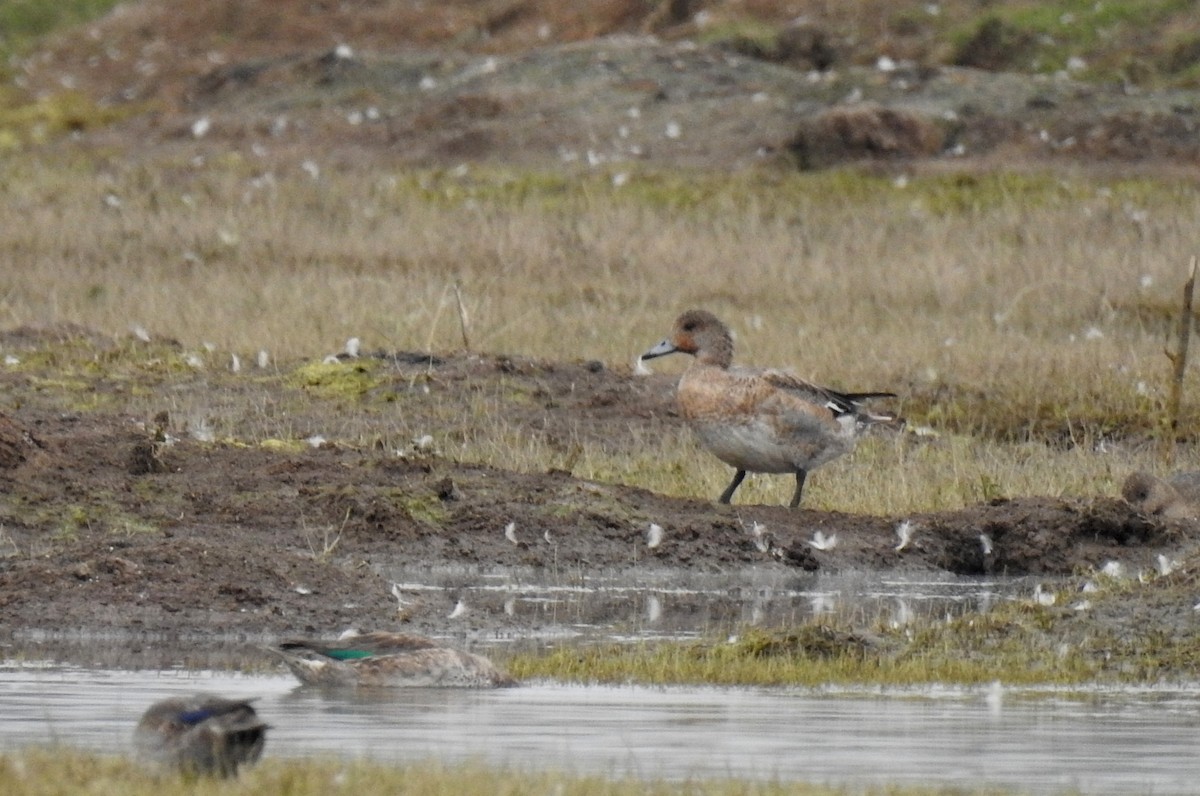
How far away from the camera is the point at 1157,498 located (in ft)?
43.2

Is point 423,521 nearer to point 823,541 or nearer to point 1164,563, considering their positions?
point 823,541

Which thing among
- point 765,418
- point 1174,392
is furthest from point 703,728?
point 1174,392

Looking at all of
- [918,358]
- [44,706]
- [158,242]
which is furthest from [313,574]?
[158,242]

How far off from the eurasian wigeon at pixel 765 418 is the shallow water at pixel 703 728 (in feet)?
13.0

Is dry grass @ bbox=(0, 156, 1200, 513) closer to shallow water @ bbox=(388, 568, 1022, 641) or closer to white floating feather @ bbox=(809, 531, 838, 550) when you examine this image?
white floating feather @ bbox=(809, 531, 838, 550)

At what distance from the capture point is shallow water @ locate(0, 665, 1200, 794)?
6977mm

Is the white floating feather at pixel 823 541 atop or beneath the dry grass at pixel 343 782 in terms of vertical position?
beneath

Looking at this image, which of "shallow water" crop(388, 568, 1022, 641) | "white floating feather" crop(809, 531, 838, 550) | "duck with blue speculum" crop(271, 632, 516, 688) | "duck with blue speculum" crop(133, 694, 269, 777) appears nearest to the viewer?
"duck with blue speculum" crop(133, 694, 269, 777)

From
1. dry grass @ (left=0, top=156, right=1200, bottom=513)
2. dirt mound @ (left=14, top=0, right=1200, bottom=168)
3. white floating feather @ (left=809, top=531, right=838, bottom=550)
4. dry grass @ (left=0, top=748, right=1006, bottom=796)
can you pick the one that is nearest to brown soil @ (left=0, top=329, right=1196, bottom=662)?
white floating feather @ (left=809, top=531, right=838, bottom=550)

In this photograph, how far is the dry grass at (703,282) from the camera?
617 inches

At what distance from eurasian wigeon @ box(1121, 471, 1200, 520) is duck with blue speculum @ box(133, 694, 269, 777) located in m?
7.72

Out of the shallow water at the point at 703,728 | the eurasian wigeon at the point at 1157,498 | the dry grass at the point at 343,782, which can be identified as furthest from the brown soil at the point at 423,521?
the dry grass at the point at 343,782

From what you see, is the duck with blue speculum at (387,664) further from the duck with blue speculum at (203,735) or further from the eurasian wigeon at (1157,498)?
the eurasian wigeon at (1157,498)

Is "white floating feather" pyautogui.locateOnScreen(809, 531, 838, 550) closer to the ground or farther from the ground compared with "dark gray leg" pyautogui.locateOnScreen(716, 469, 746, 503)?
closer to the ground
